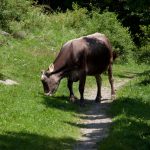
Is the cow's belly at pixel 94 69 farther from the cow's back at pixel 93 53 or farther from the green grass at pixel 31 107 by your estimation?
the green grass at pixel 31 107

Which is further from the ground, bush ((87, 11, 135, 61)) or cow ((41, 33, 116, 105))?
cow ((41, 33, 116, 105))

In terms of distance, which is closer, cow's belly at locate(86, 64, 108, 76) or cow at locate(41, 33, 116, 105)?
cow at locate(41, 33, 116, 105)

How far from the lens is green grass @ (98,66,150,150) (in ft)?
51.9

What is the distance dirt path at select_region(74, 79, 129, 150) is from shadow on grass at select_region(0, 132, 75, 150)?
455 millimetres

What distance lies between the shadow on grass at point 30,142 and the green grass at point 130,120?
112 cm

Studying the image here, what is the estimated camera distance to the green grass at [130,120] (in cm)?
1580

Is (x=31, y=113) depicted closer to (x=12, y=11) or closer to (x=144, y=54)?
(x=144, y=54)

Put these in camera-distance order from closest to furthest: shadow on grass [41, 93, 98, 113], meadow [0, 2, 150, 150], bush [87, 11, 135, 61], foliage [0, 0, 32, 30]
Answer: meadow [0, 2, 150, 150], shadow on grass [41, 93, 98, 113], foliage [0, 0, 32, 30], bush [87, 11, 135, 61]

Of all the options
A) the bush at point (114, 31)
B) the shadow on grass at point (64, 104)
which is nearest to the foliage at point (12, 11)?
the bush at point (114, 31)

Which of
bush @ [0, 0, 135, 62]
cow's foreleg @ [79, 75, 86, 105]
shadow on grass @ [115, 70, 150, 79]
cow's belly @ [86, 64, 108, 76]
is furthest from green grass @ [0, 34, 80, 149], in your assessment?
bush @ [0, 0, 135, 62]

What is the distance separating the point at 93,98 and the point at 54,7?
124 feet

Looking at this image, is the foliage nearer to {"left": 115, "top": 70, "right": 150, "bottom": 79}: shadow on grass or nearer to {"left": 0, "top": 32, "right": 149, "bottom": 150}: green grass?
{"left": 0, "top": 32, "right": 149, "bottom": 150}: green grass

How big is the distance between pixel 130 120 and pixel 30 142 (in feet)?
17.5

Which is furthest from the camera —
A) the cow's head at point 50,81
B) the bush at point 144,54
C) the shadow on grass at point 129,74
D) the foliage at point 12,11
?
the foliage at point 12,11
